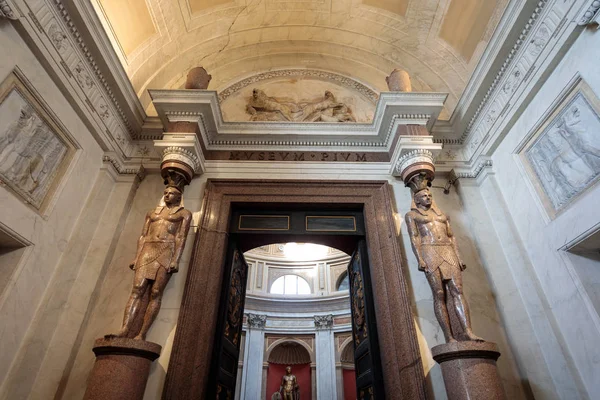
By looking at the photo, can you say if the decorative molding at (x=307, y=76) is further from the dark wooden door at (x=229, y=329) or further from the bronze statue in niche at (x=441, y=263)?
the dark wooden door at (x=229, y=329)

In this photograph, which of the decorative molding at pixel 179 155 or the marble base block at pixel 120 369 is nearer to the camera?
the marble base block at pixel 120 369

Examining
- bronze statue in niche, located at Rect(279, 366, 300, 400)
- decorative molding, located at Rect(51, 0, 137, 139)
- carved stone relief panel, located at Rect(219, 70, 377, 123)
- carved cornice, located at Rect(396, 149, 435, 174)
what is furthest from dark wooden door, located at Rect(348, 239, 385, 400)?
bronze statue in niche, located at Rect(279, 366, 300, 400)

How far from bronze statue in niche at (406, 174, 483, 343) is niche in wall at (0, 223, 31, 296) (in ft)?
13.5

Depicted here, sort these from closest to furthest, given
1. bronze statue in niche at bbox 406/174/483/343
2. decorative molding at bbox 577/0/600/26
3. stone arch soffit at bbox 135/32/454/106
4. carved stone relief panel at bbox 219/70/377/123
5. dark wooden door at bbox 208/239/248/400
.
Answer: decorative molding at bbox 577/0/600/26, bronze statue in niche at bbox 406/174/483/343, dark wooden door at bbox 208/239/248/400, stone arch soffit at bbox 135/32/454/106, carved stone relief panel at bbox 219/70/377/123

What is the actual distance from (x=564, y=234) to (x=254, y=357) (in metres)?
10.3

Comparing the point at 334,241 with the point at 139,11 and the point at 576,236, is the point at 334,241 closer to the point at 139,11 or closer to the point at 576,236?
the point at 576,236

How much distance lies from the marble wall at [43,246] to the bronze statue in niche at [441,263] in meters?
3.92

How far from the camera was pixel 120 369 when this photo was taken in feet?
10.5

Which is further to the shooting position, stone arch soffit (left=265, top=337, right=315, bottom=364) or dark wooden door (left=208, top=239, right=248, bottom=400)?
stone arch soffit (left=265, top=337, right=315, bottom=364)

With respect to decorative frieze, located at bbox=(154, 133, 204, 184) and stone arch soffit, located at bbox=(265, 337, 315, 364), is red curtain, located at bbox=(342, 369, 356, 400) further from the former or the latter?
decorative frieze, located at bbox=(154, 133, 204, 184)

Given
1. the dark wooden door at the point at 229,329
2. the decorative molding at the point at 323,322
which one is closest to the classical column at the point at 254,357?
the decorative molding at the point at 323,322

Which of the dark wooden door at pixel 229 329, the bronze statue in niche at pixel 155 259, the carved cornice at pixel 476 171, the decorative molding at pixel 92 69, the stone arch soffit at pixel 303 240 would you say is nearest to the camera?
the bronze statue in niche at pixel 155 259

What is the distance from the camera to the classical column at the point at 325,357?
11.0m

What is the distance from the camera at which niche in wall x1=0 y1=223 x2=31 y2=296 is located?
3.30 metres
